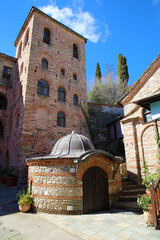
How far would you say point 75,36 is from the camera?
2125 centimetres

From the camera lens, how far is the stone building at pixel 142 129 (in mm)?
9766

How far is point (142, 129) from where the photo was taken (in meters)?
10.3

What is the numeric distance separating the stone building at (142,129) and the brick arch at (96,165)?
2950mm

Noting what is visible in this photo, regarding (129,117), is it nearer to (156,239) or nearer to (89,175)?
(89,175)

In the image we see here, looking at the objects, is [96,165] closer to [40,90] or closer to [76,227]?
[76,227]

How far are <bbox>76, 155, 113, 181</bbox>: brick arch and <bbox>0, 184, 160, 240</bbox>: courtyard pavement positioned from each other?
5.51 ft

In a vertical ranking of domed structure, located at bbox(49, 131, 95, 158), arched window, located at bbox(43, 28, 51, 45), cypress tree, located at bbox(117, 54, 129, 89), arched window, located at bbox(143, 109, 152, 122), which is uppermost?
cypress tree, located at bbox(117, 54, 129, 89)

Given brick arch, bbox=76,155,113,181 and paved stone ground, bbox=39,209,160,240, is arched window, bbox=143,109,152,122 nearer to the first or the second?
brick arch, bbox=76,155,113,181

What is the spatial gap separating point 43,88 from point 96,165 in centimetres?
1109

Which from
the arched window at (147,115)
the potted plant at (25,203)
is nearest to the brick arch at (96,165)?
the potted plant at (25,203)

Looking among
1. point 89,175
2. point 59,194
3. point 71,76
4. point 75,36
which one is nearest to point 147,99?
point 89,175

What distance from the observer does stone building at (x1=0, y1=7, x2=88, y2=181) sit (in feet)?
47.1

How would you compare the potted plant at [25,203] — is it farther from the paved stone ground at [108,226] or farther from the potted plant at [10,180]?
the potted plant at [10,180]

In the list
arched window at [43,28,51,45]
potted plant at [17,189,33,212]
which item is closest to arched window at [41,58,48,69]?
arched window at [43,28,51,45]
